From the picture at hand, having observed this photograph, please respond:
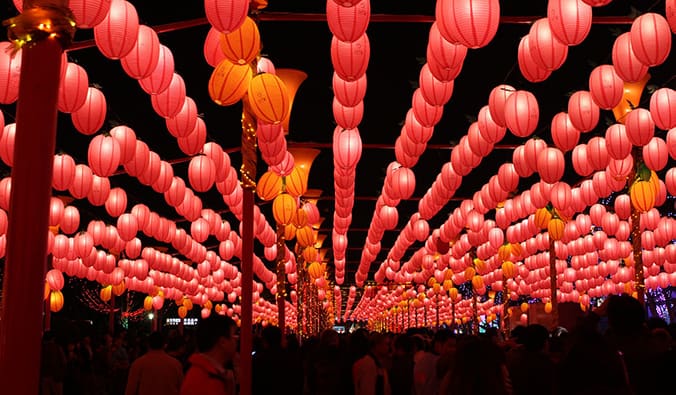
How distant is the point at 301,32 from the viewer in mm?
16031

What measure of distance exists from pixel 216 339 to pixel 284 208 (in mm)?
9407

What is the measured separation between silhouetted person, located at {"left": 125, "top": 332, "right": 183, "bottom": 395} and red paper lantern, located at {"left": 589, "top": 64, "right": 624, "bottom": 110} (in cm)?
572

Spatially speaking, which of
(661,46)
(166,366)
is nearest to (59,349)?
(166,366)

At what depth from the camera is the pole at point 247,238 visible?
24.2ft

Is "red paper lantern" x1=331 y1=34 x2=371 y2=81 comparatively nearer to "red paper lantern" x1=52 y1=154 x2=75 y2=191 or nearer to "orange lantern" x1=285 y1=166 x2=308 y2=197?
"red paper lantern" x1=52 y1=154 x2=75 y2=191

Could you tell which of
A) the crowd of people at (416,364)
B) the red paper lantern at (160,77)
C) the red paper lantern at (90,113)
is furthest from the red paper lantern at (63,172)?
the red paper lantern at (160,77)

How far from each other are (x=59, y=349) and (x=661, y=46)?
26.6ft

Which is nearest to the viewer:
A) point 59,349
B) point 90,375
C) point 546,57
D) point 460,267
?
point 546,57

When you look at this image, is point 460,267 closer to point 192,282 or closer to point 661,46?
point 192,282

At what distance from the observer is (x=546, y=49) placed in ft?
24.9

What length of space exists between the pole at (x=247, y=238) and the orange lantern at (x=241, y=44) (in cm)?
128

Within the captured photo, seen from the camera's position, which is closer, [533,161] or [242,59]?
[242,59]

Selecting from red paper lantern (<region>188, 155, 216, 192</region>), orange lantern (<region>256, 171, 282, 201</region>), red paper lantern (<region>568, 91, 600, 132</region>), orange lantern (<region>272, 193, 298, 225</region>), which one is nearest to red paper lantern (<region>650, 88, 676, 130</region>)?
red paper lantern (<region>568, 91, 600, 132</region>)

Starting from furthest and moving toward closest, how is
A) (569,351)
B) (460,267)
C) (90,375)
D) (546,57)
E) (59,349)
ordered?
1. (460,267)
2. (90,375)
3. (59,349)
4. (546,57)
5. (569,351)
